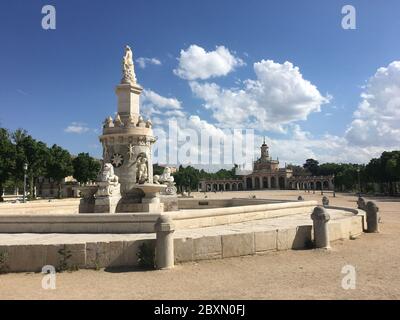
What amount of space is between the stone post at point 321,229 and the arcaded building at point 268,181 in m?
135

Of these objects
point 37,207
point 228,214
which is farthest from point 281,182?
point 228,214

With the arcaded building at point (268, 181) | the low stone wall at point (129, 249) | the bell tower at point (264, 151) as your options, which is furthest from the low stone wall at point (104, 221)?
the bell tower at point (264, 151)

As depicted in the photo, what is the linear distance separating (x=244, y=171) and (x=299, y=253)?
168136 millimetres

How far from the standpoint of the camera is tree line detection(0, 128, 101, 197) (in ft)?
168

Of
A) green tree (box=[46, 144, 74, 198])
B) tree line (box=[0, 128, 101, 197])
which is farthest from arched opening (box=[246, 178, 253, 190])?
green tree (box=[46, 144, 74, 198])

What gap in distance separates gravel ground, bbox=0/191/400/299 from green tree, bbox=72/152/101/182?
69602 mm

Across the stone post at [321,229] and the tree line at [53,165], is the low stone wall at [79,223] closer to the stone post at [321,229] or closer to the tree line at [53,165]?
the stone post at [321,229]

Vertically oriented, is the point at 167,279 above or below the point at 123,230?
below

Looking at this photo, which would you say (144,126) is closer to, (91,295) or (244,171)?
(91,295)

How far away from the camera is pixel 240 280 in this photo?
313 inches

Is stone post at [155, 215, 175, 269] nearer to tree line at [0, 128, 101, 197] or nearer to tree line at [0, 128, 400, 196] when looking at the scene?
tree line at [0, 128, 101, 197]
